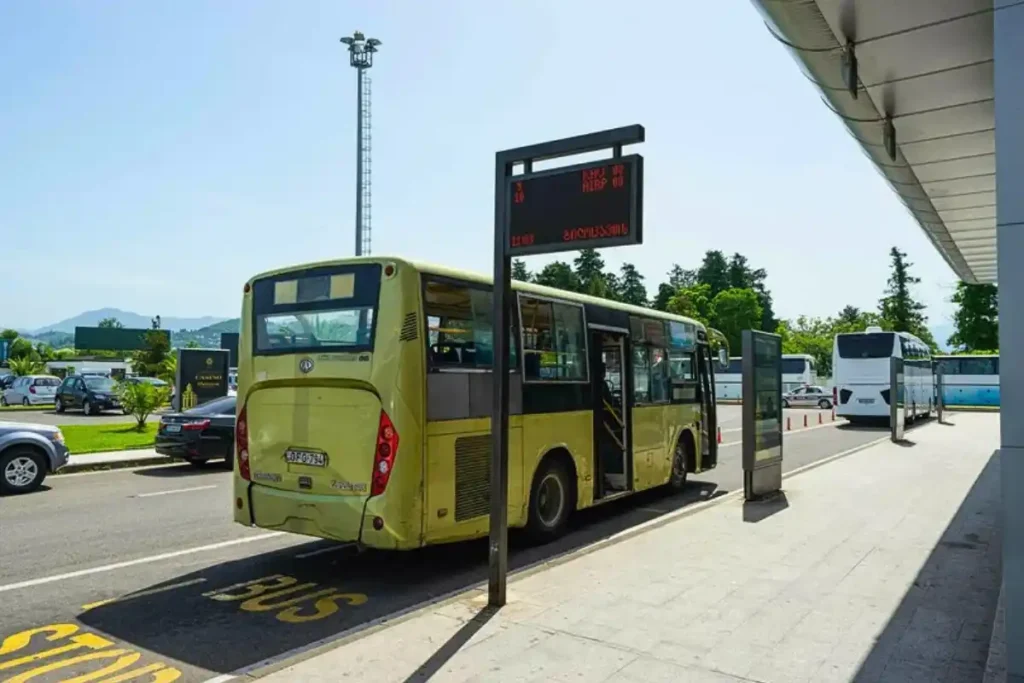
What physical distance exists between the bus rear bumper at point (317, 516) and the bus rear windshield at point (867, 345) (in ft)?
81.6

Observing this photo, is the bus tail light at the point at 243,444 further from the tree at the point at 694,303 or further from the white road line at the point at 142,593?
the tree at the point at 694,303

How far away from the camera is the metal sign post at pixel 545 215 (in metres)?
5.68

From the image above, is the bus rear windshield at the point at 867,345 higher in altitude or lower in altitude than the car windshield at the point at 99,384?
higher

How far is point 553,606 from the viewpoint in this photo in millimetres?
5992

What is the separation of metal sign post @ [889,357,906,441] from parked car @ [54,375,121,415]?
2942 centimetres

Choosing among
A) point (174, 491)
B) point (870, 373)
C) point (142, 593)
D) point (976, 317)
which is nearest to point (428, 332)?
point (142, 593)

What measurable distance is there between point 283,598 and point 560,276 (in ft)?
268

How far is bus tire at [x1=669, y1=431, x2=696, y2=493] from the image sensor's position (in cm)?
1238

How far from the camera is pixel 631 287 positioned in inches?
4286

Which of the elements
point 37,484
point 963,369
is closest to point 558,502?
point 37,484

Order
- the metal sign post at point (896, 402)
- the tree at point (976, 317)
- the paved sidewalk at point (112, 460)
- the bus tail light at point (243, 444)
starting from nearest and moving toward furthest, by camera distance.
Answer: the bus tail light at point (243, 444)
the paved sidewalk at point (112, 460)
the metal sign post at point (896, 402)
the tree at point (976, 317)

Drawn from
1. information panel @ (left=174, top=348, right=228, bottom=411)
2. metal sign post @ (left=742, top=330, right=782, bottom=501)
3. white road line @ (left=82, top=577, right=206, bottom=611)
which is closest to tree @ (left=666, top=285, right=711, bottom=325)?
information panel @ (left=174, top=348, right=228, bottom=411)

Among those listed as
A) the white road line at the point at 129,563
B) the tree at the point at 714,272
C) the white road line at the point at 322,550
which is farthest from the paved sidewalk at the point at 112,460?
the tree at the point at 714,272

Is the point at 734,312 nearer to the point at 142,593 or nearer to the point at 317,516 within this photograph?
the point at 317,516
